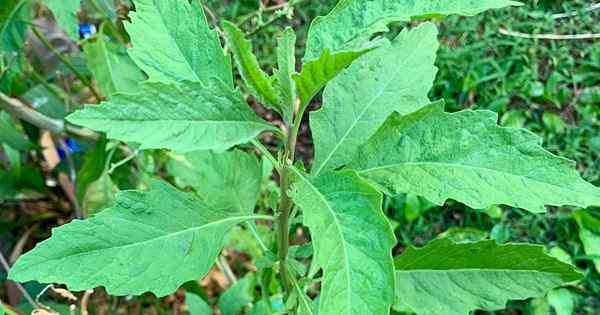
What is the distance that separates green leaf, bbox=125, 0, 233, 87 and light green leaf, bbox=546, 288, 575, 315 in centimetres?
159

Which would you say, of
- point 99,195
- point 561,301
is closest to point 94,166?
point 99,195

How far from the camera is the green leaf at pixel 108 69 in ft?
5.81

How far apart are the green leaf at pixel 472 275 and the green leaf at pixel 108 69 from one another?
920mm

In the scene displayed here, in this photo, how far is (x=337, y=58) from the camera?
84 cm

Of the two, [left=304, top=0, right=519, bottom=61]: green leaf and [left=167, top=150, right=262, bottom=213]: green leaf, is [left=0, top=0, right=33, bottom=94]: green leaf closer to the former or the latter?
[left=167, top=150, right=262, bottom=213]: green leaf

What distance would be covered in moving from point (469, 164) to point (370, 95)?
0.77ft

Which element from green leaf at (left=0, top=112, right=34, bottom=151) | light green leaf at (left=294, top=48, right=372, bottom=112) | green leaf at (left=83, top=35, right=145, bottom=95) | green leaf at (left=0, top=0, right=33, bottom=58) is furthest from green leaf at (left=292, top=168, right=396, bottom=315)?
green leaf at (left=0, top=112, right=34, bottom=151)

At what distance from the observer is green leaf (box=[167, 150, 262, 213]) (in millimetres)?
1265

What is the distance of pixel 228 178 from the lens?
51.2 inches

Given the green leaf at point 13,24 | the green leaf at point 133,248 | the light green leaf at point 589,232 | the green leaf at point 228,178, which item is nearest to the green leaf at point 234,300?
the green leaf at point 228,178

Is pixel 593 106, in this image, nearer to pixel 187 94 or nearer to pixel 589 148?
pixel 589 148

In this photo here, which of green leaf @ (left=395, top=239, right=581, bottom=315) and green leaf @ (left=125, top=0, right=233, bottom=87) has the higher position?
green leaf @ (left=125, top=0, right=233, bottom=87)

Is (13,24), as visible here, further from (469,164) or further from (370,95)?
(469,164)

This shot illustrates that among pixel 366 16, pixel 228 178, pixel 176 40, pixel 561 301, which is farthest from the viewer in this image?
pixel 561 301
